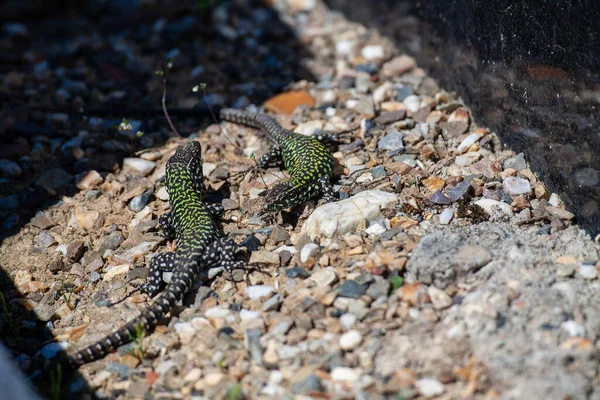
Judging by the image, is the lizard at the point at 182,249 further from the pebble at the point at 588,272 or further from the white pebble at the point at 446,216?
the pebble at the point at 588,272

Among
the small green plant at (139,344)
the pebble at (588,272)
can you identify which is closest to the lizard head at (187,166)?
the small green plant at (139,344)

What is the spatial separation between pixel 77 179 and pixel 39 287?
5.88ft

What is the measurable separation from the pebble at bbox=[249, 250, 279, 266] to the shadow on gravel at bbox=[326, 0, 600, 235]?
270 centimetres

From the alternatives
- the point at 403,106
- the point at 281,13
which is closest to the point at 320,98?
the point at 403,106

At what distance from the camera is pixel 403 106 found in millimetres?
8641

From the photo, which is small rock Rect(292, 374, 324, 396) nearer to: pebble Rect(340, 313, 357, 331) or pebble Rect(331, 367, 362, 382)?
pebble Rect(331, 367, 362, 382)

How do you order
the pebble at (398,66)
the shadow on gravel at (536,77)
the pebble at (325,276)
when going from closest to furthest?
the shadow on gravel at (536,77) < the pebble at (325,276) < the pebble at (398,66)

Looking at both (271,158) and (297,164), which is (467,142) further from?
(271,158)

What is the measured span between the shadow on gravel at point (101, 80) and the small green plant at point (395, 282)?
8.88 feet

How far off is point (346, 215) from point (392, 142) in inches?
68.3

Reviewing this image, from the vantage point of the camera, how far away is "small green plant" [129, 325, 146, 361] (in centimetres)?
561

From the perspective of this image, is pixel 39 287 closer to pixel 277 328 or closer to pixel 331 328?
pixel 277 328

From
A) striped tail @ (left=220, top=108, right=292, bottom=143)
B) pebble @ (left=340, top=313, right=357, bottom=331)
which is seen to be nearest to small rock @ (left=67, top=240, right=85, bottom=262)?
striped tail @ (left=220, top=108, right=292, bottom=143)

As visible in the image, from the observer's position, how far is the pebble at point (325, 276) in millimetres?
5836
